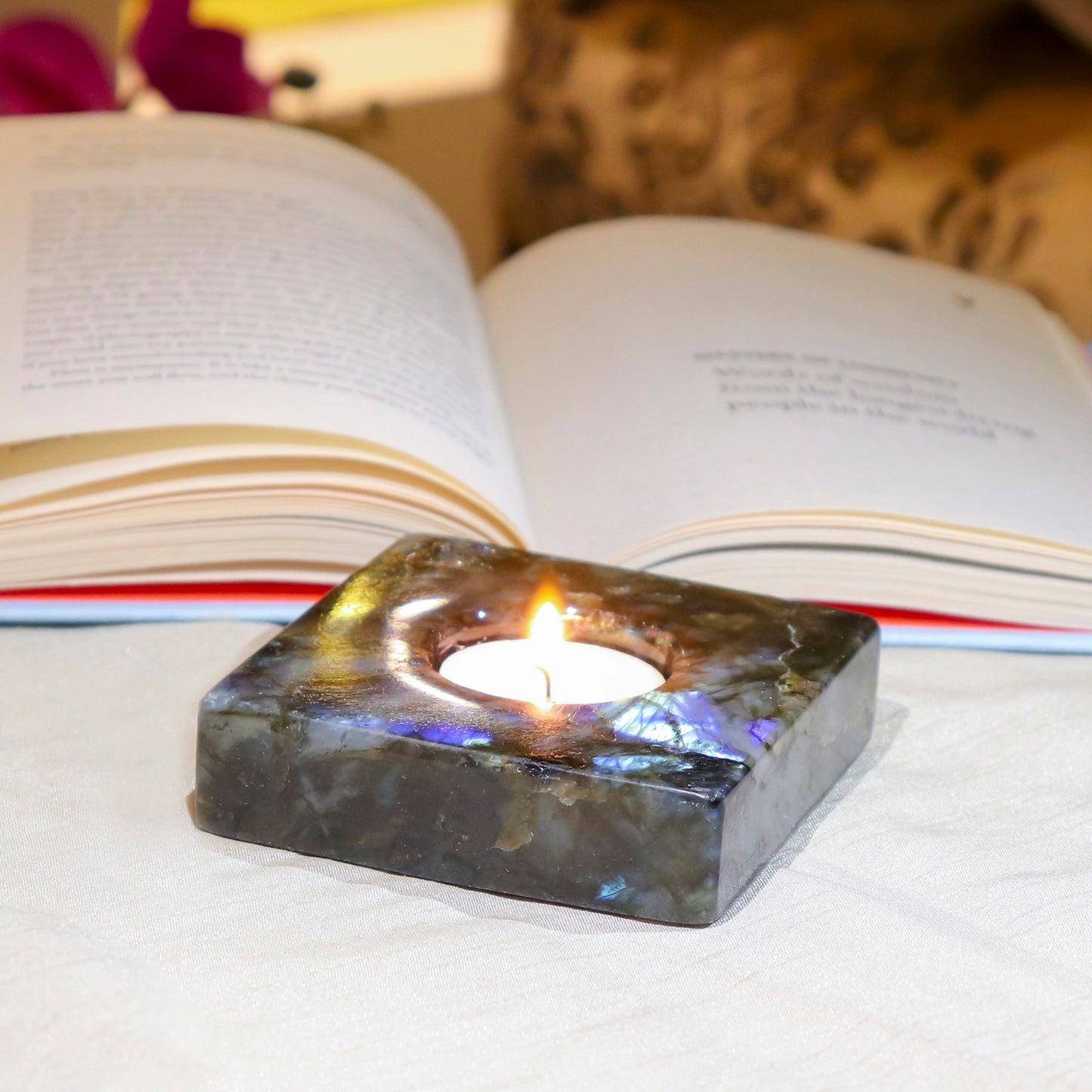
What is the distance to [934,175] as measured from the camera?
1438mm

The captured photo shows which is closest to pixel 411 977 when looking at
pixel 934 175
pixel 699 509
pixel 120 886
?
pixel 120 886

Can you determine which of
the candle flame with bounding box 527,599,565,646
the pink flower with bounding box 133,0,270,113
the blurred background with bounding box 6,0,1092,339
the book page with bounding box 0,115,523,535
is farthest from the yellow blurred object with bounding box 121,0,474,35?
the candle flame with bounding box 527,599,565,646

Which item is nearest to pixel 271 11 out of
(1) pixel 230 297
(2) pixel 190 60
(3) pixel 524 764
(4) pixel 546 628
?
(2) pixel 190 60

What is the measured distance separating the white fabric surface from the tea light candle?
0.28ft

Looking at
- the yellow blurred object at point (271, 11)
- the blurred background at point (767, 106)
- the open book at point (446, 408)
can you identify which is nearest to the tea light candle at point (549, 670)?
the open book at point (446, 408)

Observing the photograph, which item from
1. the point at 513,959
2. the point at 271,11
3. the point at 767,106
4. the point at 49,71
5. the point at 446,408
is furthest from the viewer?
the point at 271,11

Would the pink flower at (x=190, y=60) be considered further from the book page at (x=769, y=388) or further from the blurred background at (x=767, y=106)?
the book page at (x=769, y=388)

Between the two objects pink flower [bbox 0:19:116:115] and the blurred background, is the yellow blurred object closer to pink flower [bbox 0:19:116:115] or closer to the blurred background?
the blurred background

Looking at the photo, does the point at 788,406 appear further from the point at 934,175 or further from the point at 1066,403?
the point at 934,175

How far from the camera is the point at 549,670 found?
573mm

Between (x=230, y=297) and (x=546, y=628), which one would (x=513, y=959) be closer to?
(x=546, y=628)

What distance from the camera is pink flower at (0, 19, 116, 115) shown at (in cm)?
115

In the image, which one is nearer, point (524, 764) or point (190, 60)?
point (524, 764)

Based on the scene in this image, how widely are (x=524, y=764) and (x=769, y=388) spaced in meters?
0.46
